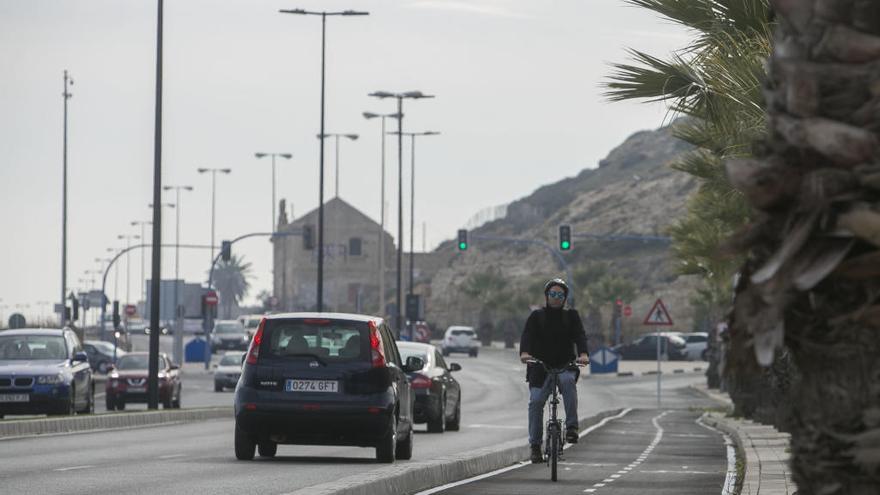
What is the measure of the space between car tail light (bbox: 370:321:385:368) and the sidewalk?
3.86 m

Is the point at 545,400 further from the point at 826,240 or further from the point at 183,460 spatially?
the point at 826,240

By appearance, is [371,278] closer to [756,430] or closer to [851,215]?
[756,430]

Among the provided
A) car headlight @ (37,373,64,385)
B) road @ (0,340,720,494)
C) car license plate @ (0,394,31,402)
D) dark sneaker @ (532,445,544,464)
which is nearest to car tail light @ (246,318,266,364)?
road @ (0,340,720,494)

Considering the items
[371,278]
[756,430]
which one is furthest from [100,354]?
[371,278]

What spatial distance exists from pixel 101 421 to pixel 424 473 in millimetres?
14012

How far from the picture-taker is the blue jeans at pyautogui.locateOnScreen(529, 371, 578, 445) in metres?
17.1

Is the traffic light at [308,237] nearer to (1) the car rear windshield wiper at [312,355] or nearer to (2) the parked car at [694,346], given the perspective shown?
(2) the parked car at [694,346]

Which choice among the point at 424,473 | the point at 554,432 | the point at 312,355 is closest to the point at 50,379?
the point at 312,355

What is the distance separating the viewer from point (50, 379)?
29.9 meters

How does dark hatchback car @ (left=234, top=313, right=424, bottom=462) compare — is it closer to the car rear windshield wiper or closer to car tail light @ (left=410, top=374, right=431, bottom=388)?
the car rear windshield wiper

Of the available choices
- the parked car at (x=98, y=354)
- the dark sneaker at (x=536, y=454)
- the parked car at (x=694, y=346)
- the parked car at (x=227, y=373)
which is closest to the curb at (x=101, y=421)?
the dark sneaker at (x=536, y=454)

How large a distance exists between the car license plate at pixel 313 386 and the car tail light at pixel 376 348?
1.52 feet

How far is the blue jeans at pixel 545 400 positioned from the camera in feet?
56.1

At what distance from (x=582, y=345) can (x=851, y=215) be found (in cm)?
1153
